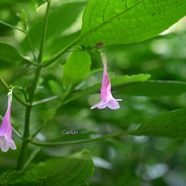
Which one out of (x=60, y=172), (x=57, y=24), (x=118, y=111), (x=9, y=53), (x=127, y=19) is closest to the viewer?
(x=60, y=172)

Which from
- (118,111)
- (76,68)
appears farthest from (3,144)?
(118,111)

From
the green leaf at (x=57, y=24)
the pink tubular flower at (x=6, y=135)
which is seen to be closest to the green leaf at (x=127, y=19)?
the pink tubular flower at (x=6, y=135)

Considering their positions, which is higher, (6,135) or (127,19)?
(127,19)

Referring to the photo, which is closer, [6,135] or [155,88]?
[6,135]

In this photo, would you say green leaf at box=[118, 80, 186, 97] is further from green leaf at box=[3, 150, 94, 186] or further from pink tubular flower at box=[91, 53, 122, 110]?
green leaf at box=[3, 150, 94, 186]

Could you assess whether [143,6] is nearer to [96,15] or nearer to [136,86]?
[96,15]

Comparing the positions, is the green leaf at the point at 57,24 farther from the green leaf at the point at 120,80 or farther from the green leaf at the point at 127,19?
the green leaf at the point at 127,19

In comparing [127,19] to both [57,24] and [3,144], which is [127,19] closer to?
[3,144]

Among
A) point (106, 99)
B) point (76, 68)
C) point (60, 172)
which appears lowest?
point (60, 172)
